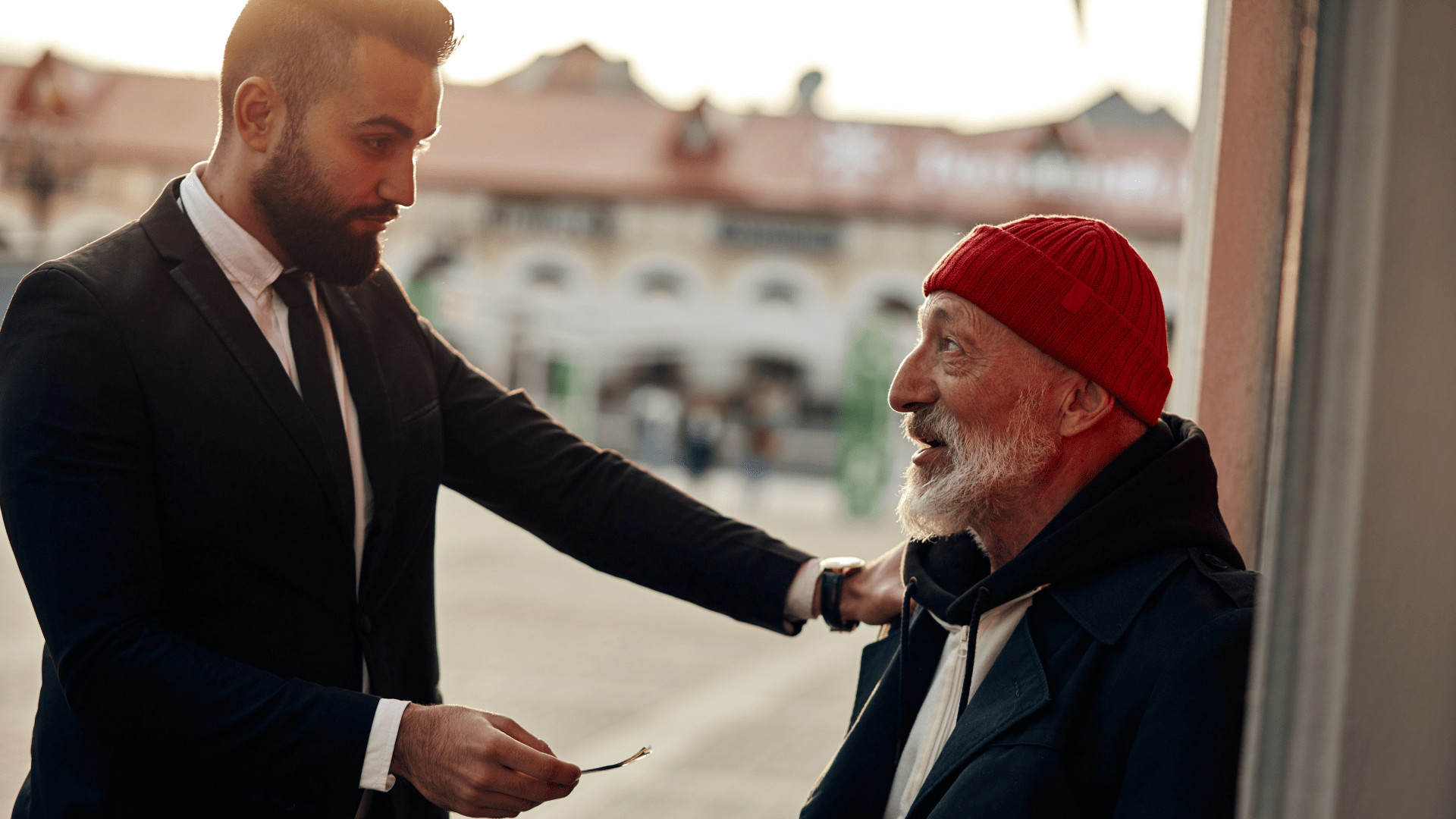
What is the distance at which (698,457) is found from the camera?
2084 centimetres

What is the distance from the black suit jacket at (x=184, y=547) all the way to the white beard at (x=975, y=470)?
887 millimetres

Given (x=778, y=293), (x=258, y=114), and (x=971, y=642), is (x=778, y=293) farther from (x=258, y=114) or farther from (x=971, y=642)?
(x=971, y=642)

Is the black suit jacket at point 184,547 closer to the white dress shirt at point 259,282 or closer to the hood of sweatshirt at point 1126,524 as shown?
the white dress shirt at point 259,282

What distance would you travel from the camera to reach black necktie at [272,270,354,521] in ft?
6.12

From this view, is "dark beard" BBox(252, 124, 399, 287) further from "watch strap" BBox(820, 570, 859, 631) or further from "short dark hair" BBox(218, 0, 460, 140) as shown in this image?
"watch strap" BBox(820, 570, 859, 631)

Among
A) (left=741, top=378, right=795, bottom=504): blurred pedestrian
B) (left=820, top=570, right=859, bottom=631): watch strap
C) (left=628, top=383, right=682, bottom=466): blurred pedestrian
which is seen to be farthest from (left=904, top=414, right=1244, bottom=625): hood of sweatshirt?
(left=628, top=383, right=682, bottom=466): blurred pedestrian

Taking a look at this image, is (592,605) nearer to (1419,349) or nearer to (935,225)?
(1419,349)

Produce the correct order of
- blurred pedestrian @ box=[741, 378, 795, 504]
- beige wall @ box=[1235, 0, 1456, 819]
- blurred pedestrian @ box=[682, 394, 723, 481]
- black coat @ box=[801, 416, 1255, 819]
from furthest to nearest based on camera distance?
blurred pedestrian @ box=[682, 394, 723, 481]
blurred pedestrian @ box=[741, 378, 795, 504]
black coat @ box=[801, 416, 1255, 819]
beige wall @ box=[1235, 0, 1456, 819]

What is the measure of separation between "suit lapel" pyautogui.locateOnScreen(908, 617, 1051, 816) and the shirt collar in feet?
4.29

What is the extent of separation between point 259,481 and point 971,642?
108cm

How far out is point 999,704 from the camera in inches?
63.0

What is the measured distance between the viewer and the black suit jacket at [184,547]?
5.26 ft

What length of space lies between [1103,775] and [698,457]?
19.4 m

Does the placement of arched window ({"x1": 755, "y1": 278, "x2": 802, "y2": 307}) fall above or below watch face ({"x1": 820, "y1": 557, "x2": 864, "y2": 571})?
above
